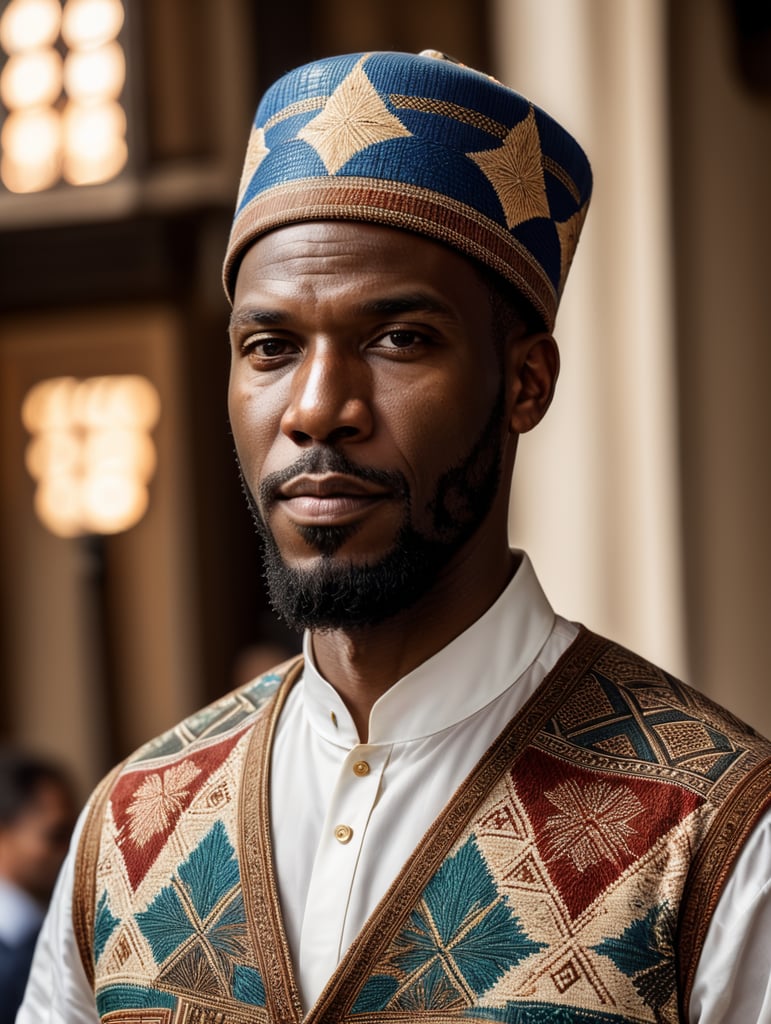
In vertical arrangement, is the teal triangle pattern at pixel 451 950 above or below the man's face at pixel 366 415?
below

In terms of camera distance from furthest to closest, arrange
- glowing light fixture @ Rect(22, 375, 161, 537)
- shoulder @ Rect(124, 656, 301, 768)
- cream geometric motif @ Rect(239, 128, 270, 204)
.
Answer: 1. glowing light fixture @ Rect(22, 375, 161, 537)
2. shoulder @ Rect(124, 656, 301, 768)
3. cream geometric motif @ Rect(239, 128, 270, 204)

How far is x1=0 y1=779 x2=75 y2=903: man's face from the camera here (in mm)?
3635

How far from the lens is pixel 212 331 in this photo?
5.63 m

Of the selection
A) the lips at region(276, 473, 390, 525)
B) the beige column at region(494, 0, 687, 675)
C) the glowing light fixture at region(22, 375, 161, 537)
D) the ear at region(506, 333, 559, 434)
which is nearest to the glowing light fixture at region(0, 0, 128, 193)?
the glowing light fixture at region(22, 375, 161, 537)

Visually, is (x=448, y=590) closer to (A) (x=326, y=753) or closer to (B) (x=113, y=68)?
(A) (x=326, y=753)

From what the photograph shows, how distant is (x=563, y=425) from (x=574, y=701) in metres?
2.26

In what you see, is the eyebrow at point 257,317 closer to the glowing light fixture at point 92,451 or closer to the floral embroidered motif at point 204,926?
the floral embroidered motif at point 204,926

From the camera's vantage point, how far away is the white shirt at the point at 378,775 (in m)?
1.41

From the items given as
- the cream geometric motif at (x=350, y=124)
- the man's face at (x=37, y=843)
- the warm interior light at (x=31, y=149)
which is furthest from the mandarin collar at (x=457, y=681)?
the warm interior light at (x=31, y=149)

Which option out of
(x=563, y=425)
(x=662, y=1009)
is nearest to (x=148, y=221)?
(x=563, y=425)

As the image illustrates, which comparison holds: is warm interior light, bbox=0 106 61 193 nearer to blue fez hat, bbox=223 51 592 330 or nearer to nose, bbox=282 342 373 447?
blue fez hat, bbox=223 51 592 330

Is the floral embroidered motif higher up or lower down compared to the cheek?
lower down

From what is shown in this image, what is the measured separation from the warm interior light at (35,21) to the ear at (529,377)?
3891mm

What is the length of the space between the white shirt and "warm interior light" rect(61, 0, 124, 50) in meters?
3.85
